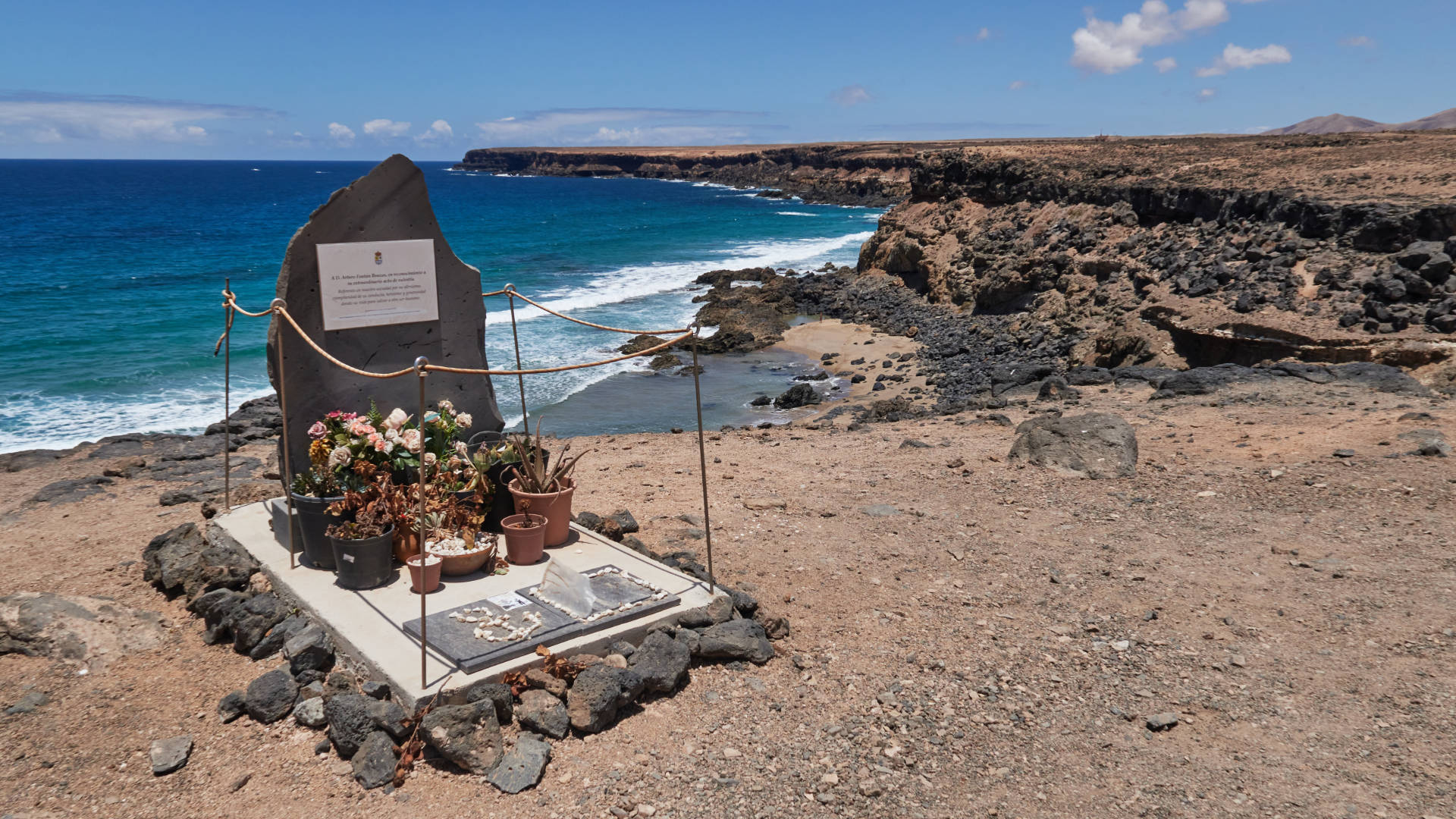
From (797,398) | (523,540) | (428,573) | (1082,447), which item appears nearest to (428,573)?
(428,573)

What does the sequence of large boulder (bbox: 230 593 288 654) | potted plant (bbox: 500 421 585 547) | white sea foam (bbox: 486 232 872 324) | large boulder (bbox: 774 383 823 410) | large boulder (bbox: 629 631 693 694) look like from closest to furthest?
large boulder (bbox: 629 631 693 694)
large boulder (bbox: 230 593 288 654)
potted plant (bbox: 500 421 585 547)
large boulder (bbox: 774 383 823 410)
white sea foam (bbox: 486 232 872 324)

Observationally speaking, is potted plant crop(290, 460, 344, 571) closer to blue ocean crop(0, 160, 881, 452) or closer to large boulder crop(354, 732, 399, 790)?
large boulder crop(354, 732, 399, 790)

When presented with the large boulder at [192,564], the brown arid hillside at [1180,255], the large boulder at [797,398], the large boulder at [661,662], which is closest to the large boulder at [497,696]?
the large boulder at [661,662]

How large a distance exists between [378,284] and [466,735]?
152 inches

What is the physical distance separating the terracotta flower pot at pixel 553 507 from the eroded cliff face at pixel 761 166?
78.4m

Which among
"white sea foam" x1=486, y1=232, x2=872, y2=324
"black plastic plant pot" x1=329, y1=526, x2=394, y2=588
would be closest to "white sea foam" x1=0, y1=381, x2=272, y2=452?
"white sea foam" x1=486, y1=232, x2=872, y2=324

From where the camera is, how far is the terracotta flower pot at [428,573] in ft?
19.2

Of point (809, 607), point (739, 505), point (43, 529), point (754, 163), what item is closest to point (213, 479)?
point (43, 529)

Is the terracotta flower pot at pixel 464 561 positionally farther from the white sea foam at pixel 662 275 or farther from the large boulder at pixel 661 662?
the white sea foam at pixel 662 275

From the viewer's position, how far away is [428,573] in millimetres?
5848

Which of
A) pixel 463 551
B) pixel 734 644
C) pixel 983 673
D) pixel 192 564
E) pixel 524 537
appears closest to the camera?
pixel 983 673

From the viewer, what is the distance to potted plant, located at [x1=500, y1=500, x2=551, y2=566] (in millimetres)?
6383

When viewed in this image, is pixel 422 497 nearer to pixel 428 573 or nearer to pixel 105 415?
pixel 428 573

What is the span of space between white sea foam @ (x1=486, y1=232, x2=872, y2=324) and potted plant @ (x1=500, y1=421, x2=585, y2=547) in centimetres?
2213
